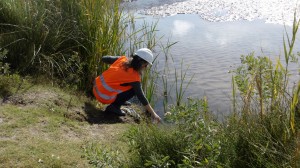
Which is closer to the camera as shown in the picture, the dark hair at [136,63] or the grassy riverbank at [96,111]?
the grassy riverbank at [96,111]

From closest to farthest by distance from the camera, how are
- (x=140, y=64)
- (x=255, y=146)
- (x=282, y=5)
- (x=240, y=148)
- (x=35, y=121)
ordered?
(x=255, y=146)
(x=240, y=148)
(x=35, y=121)
(x=140, y=64)
(x=282, y=5)

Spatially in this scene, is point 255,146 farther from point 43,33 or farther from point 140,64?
point 43,33

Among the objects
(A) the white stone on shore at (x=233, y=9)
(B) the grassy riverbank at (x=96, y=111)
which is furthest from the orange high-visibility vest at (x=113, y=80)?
(A) the white stone on shore at (x=233, y=9)

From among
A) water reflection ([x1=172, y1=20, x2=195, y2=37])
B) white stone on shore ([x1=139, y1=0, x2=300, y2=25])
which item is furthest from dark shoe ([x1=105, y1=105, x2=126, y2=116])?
white stone on shore ([x1=139, y1=0, x2=300, y2=25])

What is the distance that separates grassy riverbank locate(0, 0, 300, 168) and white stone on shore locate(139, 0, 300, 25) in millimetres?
5135

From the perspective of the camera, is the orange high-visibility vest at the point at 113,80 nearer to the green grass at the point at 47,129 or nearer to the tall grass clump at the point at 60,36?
the green grass at the point at 47,129

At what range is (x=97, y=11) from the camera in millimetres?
5879

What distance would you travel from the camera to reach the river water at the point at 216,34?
22.8 feet

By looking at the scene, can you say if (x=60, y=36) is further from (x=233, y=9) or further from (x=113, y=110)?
(x=233, y=9)

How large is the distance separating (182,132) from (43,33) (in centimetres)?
355

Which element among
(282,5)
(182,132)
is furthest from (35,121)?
(282,5)

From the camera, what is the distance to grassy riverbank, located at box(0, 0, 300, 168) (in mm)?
2787

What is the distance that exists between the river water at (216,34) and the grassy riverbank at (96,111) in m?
0.72

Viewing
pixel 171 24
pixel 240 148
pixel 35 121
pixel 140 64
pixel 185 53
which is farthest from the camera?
pixel 171 24
